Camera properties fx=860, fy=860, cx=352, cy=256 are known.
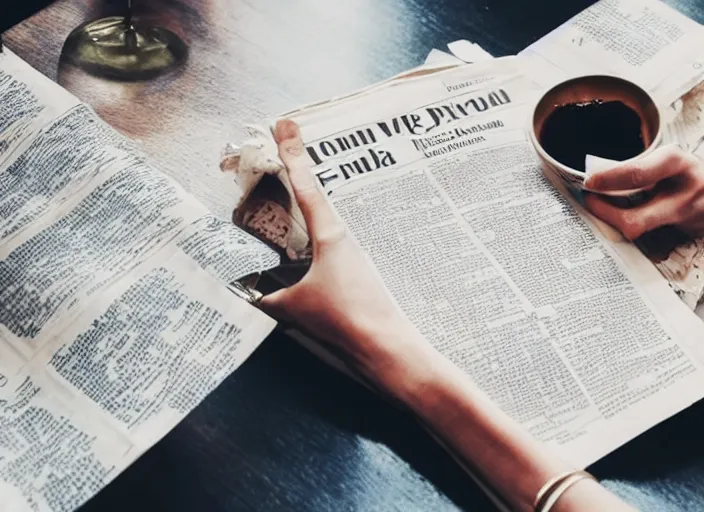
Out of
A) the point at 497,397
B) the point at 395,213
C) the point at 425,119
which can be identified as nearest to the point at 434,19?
the point at 425,119

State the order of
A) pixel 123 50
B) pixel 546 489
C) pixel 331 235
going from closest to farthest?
pixel 546 489 < pixel 331 235 < pixel 123 50

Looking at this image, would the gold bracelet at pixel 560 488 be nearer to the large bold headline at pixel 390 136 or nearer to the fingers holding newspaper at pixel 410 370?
the fingers holding newspaper at pixel 410 370

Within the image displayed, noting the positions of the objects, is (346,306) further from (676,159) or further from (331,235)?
(676,159)

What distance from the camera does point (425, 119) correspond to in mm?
705

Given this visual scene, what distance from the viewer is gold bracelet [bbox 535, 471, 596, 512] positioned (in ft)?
1.65

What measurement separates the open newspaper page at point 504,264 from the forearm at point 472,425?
0.8 inches

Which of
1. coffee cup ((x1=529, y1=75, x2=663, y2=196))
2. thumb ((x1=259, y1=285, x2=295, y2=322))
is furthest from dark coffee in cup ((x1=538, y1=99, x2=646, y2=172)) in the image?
thumb ((x1=259, y1=285, x2=295, y2=322))

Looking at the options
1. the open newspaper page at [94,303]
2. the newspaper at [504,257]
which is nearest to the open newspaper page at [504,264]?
the newspaper at [504,257]

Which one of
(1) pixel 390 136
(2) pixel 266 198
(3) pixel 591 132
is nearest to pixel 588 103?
(3) pixel 591 132

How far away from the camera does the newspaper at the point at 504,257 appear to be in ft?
1.86

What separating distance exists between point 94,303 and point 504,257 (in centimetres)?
29

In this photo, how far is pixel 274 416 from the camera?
22.1 inches

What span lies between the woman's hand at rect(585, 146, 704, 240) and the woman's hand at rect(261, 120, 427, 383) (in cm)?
19

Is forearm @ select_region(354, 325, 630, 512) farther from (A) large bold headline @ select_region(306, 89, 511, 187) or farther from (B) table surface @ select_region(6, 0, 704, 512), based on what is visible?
(A) large bold headline @ select_region(306, 89, 511, 187)
